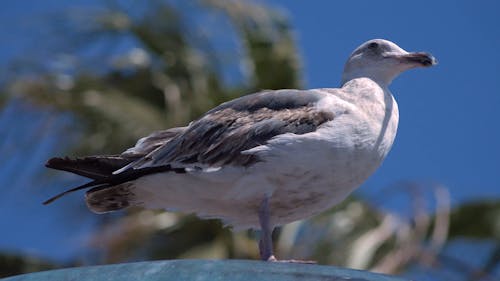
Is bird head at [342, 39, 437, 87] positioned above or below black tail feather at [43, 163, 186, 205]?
above

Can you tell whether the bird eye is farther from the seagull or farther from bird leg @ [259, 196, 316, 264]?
bird leg @ [259, 196, 316, 264]

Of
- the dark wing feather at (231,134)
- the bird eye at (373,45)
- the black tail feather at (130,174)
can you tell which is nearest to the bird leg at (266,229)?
the dark wing feather at (231,134)

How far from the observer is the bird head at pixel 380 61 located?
7.88 m

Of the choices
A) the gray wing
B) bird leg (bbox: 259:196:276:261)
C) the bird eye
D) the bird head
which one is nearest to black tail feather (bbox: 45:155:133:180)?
the gray wing

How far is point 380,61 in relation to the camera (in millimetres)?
7918

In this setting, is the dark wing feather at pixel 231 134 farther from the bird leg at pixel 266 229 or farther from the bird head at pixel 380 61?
the bird head at pixel 380 61

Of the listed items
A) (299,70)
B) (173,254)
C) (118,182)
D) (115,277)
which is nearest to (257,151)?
(118,182)

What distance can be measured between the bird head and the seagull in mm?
246

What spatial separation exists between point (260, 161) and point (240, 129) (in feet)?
0.94

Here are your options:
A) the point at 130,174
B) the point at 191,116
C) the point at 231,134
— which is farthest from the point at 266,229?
the point at 191,116

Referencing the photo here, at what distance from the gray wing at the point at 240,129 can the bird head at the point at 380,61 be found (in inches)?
23.0

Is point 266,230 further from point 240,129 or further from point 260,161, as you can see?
point 240,129

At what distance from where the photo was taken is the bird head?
310 inches

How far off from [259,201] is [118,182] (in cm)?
74
